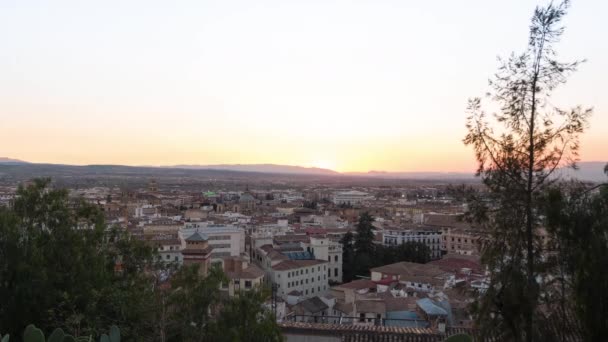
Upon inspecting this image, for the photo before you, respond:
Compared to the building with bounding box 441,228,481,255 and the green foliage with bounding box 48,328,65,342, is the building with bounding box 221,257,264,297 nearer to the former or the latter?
the building with bounding box 441,228,481,255

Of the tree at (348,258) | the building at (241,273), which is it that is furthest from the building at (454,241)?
the building at (241,273)

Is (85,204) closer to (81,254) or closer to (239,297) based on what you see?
(81,254)

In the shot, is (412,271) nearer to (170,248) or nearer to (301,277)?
(301,277)

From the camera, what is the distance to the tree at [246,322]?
884 centimetres

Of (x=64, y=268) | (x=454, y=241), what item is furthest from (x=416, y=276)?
(x=454, y=241)

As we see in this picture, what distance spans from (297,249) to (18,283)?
33.2m

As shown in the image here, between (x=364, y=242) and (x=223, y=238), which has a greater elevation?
(x=223, y=238)

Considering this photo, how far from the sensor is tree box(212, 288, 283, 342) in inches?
348

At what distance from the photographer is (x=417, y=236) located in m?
53.4

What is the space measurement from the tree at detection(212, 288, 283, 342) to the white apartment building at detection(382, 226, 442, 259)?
1682 inches

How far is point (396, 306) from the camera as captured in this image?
22328 millimetres

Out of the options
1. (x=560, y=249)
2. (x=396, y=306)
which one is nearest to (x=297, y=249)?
(x=396, y=306)

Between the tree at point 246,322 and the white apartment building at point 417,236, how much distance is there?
42.7 meters

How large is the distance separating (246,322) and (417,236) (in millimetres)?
46222
